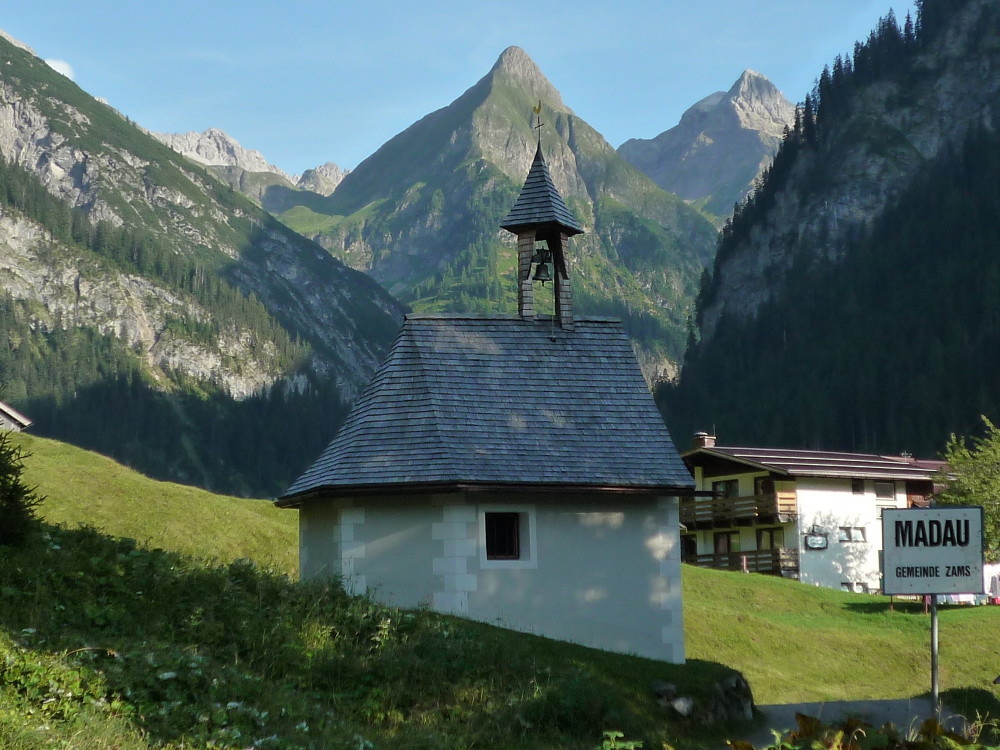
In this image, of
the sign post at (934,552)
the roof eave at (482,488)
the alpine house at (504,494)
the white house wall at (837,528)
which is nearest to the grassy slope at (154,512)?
the alpine house at (504,494)

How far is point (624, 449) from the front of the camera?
24.6m

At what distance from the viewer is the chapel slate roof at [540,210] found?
28406mm

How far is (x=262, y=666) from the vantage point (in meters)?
15.8

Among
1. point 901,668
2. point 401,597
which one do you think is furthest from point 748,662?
point 401,597

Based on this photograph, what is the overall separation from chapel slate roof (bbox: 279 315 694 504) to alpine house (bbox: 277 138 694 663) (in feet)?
0.14

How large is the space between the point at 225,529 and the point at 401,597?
16.4m

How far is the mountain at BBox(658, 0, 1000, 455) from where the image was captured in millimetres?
136375

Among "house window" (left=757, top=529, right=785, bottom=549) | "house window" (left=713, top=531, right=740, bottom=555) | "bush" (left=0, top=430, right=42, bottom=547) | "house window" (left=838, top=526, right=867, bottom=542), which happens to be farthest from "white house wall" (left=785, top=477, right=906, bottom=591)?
"bush" (left=0, top=430, right=42, bottom=547)

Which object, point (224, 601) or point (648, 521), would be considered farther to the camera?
point (648, 521)

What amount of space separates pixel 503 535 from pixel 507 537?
92 mm

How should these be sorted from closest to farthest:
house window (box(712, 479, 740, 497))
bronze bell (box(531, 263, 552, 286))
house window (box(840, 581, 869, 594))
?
bronze bell (box(531, 263, 552, 286))
house window (box(840, 581, 869, 594))
house window (box(712, 479, 740, 497))

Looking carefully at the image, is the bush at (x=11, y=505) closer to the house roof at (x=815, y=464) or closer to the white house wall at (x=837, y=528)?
the house roof at (x=815, y=464)

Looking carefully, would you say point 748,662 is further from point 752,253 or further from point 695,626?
point 752,253

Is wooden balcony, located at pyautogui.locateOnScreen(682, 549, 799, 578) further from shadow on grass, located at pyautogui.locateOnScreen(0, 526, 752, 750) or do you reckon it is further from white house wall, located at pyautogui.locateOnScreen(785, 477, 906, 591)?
shadow on grass, located at pyautogui.locateOnScreen(0, 526, 752, 750)
